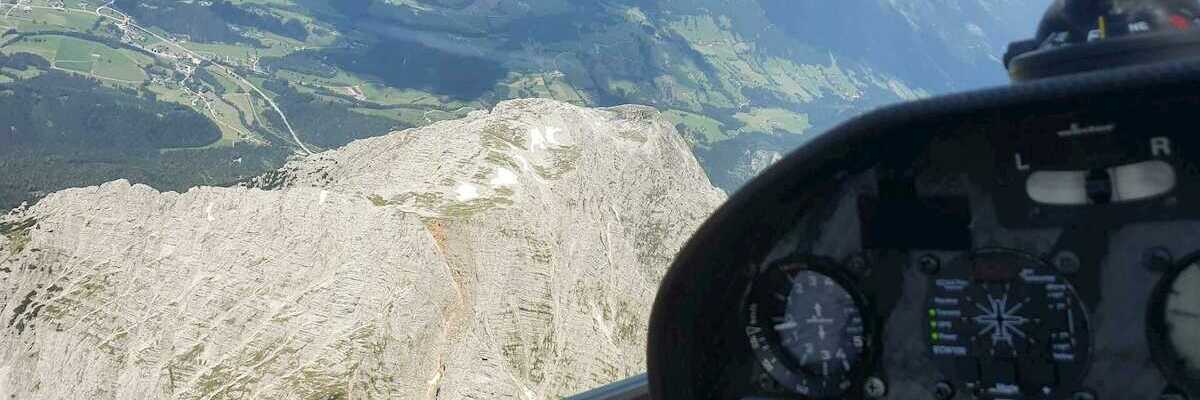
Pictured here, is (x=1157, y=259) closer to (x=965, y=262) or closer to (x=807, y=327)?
(x=965, y=262)

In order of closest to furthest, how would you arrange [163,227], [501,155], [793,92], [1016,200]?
[1016,200] < [163,227] < [501,155] < [793,92]

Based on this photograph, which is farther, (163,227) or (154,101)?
(154,101)

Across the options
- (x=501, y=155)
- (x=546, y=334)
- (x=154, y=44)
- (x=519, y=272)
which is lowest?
(x=546, y=334)

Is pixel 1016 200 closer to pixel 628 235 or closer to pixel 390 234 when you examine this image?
pixel 390 234

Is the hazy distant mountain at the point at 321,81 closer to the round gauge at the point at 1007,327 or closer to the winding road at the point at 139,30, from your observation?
the winding road at the point at 139,30

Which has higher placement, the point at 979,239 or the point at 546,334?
the point at 979,239

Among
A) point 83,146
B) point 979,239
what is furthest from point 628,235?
point 83,146

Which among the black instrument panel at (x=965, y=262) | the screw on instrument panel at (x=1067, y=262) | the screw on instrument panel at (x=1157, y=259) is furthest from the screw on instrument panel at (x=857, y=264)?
the screw on instrument panel at (x=1157, y=259)
